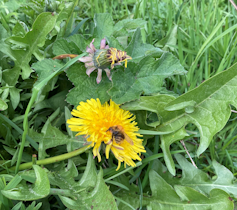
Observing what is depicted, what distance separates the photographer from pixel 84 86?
1020mm

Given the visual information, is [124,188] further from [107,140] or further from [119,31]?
[119,31]

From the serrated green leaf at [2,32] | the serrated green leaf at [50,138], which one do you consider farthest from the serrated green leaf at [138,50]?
the serrated green leaf at [2,32]

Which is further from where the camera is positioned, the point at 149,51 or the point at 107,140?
the point at 149,51

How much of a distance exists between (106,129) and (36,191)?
0.37m

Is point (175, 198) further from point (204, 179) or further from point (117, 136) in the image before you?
point (117, 136)

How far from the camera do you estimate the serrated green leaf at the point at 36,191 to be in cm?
78

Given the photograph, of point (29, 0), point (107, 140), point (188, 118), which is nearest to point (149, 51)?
point (188, 118)

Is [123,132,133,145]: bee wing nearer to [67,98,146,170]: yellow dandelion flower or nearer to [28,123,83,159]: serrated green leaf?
[67,98,146,170]: yellow dandelion flower

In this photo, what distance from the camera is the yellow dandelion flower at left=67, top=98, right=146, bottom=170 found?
2.84ft

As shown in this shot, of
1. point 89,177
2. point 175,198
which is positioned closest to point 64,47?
point 89,177

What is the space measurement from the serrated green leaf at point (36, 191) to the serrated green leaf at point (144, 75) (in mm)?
470

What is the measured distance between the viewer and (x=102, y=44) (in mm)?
961

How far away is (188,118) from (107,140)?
17.2 inches

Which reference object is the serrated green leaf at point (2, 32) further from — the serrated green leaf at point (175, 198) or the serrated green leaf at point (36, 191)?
the serrated green leaf at point (175, 198)
